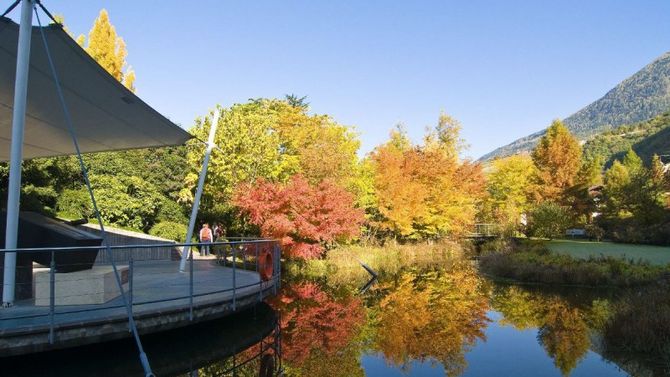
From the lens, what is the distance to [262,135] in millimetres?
24125

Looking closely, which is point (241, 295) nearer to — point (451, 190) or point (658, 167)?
point (451, 190)

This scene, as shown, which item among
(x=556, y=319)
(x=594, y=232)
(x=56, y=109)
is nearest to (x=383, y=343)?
(x=556, y=319)

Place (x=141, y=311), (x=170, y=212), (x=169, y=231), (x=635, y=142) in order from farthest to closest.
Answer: (x=635, y=142) → (x=170, y=212) → (x=169, y=231) → (x=141, y=311)

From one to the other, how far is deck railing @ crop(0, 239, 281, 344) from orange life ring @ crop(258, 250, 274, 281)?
24 cm

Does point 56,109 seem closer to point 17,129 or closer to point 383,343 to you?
point 17,129

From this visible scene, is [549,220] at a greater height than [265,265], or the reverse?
[549,220]

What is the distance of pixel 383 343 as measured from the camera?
934 centimetres

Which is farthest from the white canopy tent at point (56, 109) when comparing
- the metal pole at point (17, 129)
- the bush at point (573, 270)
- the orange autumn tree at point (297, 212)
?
the bush at point (573, 270)

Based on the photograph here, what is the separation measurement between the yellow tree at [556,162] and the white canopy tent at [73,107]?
118ft

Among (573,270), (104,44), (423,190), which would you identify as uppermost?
(104,44)

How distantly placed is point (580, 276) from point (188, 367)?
13973 mm

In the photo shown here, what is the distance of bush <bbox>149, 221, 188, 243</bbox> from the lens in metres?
22.2

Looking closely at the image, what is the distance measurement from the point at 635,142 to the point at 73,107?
106 meters

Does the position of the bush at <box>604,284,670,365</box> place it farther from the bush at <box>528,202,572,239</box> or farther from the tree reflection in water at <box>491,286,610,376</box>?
the bush at <box>528,202,572,239</box>
